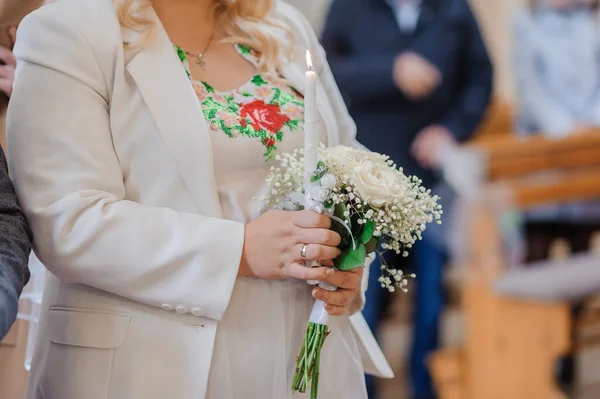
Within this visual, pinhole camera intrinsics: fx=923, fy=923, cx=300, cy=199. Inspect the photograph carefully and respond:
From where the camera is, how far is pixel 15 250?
133 cm

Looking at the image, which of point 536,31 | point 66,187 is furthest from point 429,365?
point 66,187

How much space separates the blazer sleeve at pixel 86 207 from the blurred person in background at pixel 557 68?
9.35 ft

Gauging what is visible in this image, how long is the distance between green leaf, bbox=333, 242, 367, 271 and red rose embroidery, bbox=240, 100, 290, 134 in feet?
0.91

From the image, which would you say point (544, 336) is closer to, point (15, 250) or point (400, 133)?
point (400, 133)

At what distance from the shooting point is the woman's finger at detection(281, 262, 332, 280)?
1.48m

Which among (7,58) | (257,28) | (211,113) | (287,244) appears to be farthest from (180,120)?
(7,58)

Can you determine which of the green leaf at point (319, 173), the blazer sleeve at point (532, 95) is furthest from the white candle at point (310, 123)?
the blazer sleeve at point (532, 95)

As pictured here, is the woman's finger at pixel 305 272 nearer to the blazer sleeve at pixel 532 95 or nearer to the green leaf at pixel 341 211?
the green leaf at pixel 341 211

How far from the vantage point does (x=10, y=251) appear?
1.31 m

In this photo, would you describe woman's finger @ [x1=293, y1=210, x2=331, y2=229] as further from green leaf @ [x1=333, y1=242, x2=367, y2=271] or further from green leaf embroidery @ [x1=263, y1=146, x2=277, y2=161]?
green leaf embroidery @ [x1=263, y1=146, x2=277, y2=161]

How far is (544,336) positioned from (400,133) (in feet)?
3.91

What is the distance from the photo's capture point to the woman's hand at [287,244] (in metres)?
1.46

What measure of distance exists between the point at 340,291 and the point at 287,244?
0.14 m

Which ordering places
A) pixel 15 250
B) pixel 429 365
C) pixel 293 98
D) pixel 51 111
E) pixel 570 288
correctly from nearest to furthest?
1. pixel 15 250
2. pixel 51 111
3. pixel 293 98
4. pixel 570 288
5. pixel 429 365
